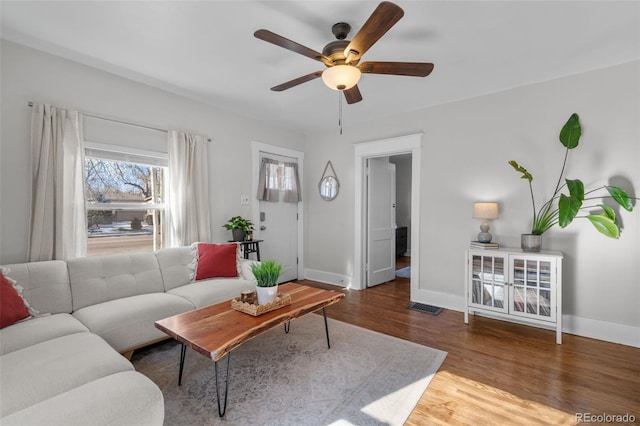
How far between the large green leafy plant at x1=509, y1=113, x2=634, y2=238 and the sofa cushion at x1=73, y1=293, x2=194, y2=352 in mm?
3427

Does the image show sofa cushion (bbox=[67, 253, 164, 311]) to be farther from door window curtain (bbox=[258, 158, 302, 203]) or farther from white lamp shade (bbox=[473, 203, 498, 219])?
white lamp shade (bbox=[473, 203, 498, 219])

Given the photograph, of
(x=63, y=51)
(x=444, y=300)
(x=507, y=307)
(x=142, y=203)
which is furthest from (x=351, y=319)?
(x=63, y=51)

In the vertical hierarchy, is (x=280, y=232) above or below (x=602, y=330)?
above

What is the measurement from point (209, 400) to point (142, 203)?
7.15ft

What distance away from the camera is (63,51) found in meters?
2.42

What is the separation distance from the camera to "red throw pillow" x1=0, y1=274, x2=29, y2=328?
6.02ft

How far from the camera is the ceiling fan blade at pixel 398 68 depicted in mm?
1924

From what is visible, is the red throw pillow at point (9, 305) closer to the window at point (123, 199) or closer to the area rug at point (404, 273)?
the window at point (123, 199)

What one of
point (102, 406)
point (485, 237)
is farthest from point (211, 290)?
point (485, 237)

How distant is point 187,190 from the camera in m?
3.28

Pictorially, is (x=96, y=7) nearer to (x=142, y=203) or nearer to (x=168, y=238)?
(x=142, y=203)

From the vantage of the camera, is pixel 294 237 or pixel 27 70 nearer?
pixel 27 70

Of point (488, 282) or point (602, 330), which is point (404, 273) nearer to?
point (488, 282)

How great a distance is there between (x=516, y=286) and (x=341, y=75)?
2.55 meters
